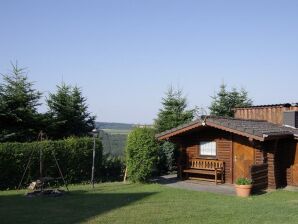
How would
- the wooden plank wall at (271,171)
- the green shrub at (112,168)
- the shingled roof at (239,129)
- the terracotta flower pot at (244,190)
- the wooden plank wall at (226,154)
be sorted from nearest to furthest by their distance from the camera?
the terracotta flower pot at (244,190)
the shingled roof at (239,129)
the wooden plank wall at (271,171)
the wooden plank wall at (226,154)
the green shrub at (112,168)

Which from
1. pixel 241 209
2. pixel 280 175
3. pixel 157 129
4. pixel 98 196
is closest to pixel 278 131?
pixel 280 175

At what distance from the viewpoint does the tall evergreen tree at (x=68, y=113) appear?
22.5m

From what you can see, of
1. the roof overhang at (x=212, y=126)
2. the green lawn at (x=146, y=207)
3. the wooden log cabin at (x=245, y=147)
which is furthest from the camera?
the wooden log cabin at (x=245, y=147)

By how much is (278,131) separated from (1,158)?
1138cm

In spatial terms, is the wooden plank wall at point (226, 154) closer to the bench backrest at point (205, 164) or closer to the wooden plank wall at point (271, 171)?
the bench backrest at point (205, 164)

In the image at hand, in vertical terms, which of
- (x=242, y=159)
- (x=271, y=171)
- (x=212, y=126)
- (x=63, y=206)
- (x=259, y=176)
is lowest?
(x=63, y=206)

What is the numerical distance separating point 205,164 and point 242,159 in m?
1.94

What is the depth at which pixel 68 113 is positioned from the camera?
23.1 metres

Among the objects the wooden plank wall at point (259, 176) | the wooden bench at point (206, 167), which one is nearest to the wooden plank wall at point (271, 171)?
the wooden plank wall at point (259, 176)

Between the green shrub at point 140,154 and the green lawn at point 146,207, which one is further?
the green shrub at point 140,154

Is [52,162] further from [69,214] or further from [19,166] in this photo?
[69,214]

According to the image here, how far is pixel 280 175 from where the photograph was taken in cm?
1797

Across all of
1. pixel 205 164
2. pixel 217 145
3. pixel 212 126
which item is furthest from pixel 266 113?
pixel 212 126

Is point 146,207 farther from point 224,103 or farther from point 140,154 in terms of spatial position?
point 224,103
